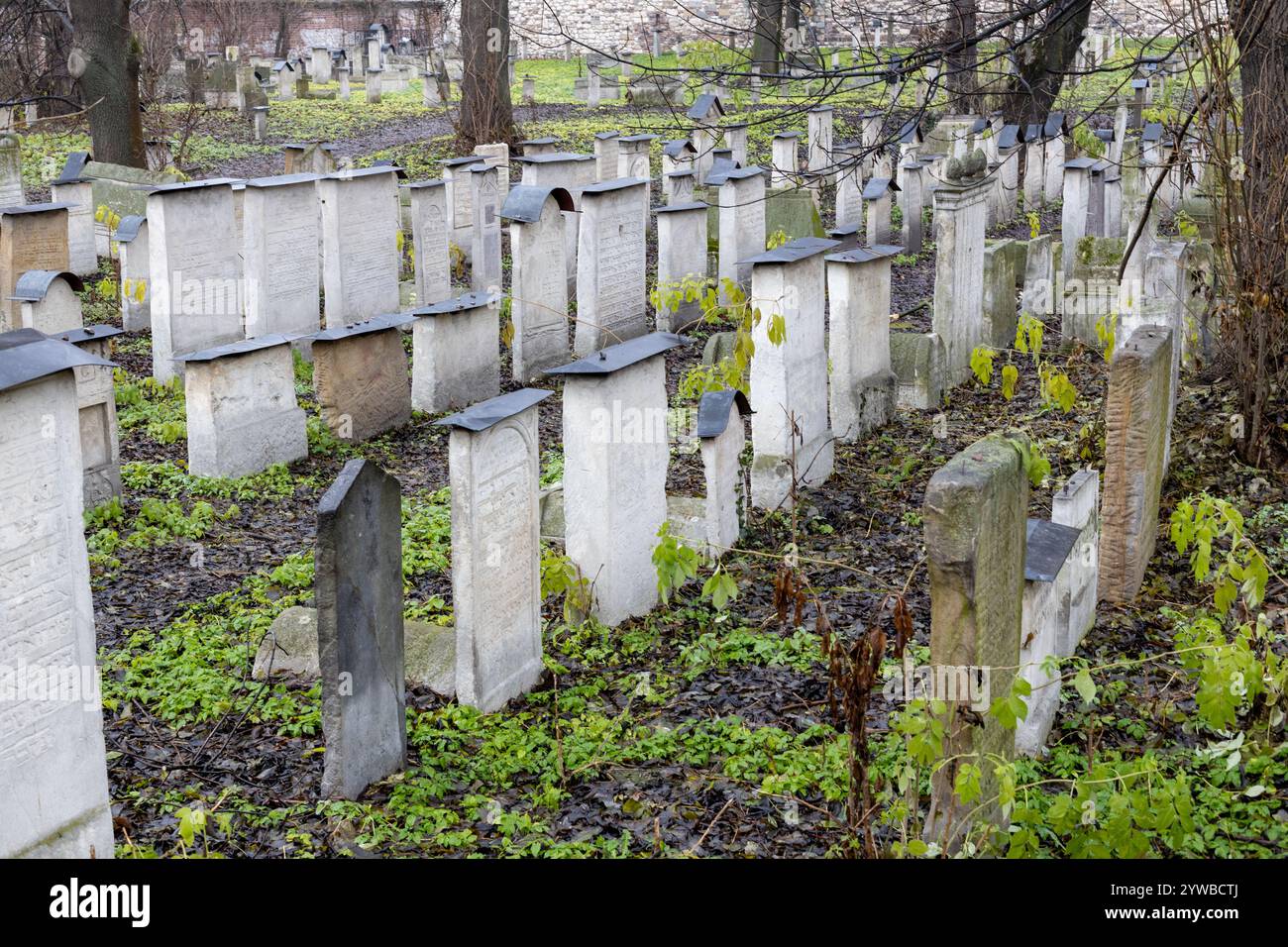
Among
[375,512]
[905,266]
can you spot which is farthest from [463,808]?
[905,266]

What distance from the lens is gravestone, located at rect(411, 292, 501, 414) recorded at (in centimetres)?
1084

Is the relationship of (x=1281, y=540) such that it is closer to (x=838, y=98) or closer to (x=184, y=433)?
(x=184, y=433)

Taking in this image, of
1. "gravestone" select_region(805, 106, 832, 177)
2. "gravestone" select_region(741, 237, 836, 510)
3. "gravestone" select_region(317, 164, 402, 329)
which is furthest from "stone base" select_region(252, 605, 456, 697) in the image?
"gravestone" select_region(805, 106, 832, 177)

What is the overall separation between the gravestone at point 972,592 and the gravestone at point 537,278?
7.42 metres

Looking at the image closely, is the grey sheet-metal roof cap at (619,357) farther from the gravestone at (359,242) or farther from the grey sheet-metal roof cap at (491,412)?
the gravestone at (359,242)

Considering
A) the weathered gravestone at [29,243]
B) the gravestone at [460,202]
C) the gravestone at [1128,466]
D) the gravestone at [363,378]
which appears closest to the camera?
the gravestone at [1128,466]

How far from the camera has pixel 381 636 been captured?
5.72 metres

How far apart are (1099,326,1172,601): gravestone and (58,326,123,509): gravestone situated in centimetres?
590

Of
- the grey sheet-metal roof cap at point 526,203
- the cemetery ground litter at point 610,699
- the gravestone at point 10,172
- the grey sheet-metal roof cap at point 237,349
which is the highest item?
the gravestone at point 10,172

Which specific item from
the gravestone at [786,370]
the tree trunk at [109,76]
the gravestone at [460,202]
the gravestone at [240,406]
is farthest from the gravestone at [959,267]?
the tree trunk at [109,76]

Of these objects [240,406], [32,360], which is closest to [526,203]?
[240,406]

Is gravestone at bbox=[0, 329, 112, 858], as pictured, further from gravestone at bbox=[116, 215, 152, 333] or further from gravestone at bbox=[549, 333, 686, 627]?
gravestone at bbox=[116, 215, 152, 333]

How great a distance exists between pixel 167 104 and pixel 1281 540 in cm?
2610

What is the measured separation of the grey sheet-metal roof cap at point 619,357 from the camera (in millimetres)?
6957
